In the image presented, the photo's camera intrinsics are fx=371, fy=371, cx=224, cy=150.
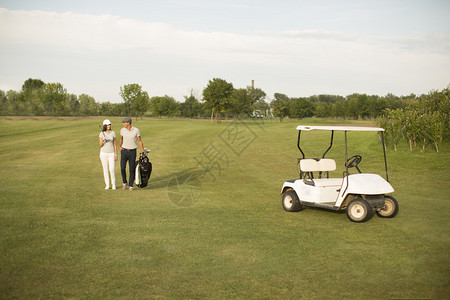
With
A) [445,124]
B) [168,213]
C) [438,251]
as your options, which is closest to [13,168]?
[168,213]

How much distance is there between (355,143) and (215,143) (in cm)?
1012

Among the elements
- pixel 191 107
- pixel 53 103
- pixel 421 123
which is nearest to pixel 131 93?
pixel 53 103

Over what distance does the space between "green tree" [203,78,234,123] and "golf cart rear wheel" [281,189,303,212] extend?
52892mm

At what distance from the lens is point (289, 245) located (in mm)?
6820

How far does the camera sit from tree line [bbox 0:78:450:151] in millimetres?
21500

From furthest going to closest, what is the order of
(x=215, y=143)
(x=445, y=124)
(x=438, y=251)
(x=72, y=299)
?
(x=215, y=143)
(x=445, y=124)
(x=438, y=251)
(x=72, y=299)

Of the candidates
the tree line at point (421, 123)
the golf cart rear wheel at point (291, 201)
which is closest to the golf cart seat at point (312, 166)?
the golf cart rear wheel at point (291, 201)

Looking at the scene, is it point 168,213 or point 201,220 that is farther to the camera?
point 168,213

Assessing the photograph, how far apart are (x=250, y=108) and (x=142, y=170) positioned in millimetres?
64862

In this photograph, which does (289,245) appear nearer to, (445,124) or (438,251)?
(438,251)

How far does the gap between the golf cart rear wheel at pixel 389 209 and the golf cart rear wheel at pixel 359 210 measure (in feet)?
2.04

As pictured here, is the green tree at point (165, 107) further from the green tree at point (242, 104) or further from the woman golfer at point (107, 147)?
the woman golfer at point (107, 147)

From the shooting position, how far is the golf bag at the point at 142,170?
40.0ft

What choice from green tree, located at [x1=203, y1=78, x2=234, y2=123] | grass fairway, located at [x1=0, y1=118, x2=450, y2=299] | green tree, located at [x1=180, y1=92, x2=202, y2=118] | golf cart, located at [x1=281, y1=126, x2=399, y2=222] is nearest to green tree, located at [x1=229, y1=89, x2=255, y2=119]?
green tree, located at [x1=203, y1=78, x2=234, y2=123]
